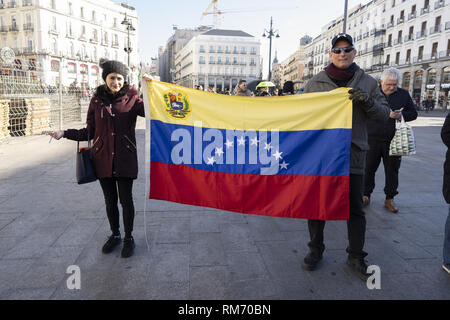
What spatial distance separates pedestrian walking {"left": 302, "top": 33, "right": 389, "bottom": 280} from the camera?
8.85 feet

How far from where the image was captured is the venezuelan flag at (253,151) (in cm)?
279

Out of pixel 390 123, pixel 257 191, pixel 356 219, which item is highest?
pixel 390 123

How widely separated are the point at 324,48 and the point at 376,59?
23101mm

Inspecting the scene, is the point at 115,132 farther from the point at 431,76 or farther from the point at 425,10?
the point at 425,10

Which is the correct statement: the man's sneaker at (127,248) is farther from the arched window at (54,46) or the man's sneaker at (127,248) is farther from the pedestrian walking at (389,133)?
the arched window at (54,46)

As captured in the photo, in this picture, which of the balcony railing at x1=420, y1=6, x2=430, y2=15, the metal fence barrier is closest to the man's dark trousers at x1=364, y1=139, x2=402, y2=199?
the metal fence barrier

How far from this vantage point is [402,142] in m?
4.32

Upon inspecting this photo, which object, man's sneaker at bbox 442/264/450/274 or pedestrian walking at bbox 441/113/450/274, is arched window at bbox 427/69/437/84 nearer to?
pedestrian walking at bbox 441/113/450/274

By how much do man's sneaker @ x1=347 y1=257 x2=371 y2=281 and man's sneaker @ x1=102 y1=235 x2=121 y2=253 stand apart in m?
2.35

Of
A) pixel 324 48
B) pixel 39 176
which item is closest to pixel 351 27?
pixel 324 48

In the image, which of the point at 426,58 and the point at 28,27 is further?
the point at 28,27

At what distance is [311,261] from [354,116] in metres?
1.37
